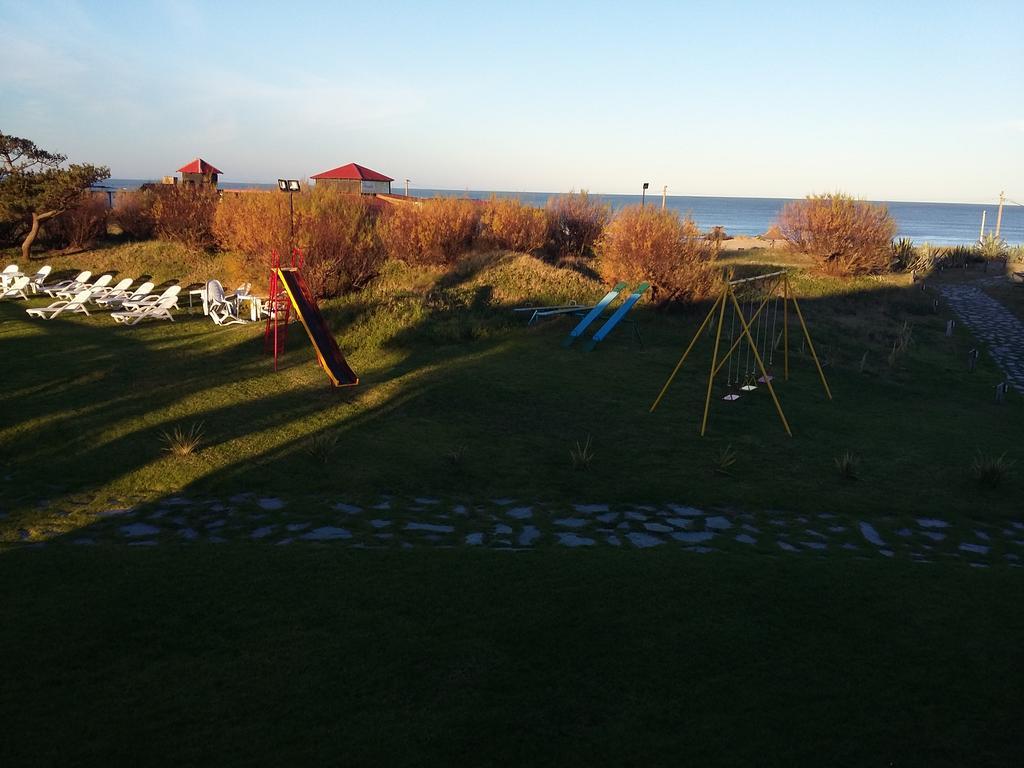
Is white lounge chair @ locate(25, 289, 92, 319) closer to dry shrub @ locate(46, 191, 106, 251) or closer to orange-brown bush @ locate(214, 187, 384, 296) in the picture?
orange-brown bush @ locate(214, 187, 384, 296)

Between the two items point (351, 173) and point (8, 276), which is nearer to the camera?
point (8, 276)

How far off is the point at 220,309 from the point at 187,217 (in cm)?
766

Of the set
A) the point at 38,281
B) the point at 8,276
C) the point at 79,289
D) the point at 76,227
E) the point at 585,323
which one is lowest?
the point at 585,323

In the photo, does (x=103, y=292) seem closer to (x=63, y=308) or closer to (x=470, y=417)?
(x=63, y=308)

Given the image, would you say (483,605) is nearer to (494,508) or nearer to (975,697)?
(494,508)

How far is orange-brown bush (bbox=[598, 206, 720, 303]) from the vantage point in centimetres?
1495

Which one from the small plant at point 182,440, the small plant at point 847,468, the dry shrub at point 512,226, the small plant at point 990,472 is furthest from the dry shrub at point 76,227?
the small plant at point 990,472

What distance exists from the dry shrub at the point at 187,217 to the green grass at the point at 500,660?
56.0 ft

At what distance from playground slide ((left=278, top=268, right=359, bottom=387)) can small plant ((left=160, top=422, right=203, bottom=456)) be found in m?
2.26

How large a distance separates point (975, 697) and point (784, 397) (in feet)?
22.1

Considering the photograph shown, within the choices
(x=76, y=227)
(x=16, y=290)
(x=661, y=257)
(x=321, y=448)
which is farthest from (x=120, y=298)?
(x=661, y=257)

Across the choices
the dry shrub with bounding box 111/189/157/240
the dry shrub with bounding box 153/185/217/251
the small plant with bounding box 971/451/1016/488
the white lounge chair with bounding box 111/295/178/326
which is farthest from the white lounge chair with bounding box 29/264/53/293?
the small plant with bounding box 971/451/1016/488

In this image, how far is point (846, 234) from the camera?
71.0 ft

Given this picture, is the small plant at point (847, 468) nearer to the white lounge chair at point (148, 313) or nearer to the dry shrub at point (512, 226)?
the white lounge chair at point (148, 313)
